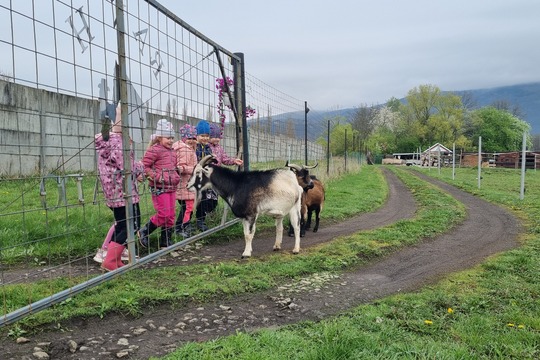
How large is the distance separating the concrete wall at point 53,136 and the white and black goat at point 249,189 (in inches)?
47.3

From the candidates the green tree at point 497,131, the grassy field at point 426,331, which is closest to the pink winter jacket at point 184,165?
the grassy field at point 426,331

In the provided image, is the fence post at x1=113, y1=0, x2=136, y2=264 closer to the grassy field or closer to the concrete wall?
the grassy field

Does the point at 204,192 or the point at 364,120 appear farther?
the point at 364,120

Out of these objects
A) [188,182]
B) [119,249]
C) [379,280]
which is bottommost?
[379,280]

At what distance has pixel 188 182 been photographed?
634cm

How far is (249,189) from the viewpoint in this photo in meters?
6.20

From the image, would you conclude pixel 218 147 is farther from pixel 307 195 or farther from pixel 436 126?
pixel 436 126

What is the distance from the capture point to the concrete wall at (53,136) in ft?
25.5

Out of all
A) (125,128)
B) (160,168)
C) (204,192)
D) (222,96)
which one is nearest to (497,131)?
(222,96)

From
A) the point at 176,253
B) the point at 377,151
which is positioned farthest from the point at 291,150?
the point at 377,151

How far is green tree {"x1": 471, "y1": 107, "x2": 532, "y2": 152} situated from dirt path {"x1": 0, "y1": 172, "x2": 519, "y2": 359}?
77.7 metres

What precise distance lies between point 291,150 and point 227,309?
9759mm

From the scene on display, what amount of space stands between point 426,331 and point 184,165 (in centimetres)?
423

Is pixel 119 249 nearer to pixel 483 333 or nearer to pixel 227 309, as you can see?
pixel 227 309
